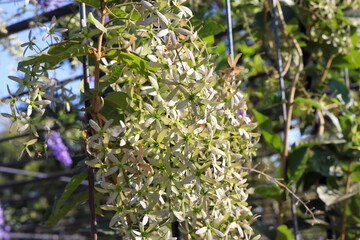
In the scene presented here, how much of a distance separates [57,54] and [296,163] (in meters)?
0.83

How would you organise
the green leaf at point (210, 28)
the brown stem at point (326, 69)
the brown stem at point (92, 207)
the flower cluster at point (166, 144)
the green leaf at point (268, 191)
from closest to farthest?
the flower cluster at point (166, 144), the brown stem at point (92, 207), the green leaf at point (210, 28), the green leaf at point (268, 191), the brown stem at point (326, 69)

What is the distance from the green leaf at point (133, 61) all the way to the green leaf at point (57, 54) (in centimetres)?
5

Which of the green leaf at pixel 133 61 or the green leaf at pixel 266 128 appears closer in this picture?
the green leaf at pixel 133 61

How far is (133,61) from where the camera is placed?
78 centimetres

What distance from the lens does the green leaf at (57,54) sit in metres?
0.70

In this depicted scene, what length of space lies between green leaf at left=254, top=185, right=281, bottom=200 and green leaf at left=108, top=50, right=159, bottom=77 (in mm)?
626

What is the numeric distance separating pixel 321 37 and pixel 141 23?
109 cm

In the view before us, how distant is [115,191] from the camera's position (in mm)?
709

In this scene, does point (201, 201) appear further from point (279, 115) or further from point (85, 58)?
point (279, 115)

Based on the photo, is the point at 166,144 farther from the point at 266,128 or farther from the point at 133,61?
the point at 266,128

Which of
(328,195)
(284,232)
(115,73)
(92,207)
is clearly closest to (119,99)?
(115,73)

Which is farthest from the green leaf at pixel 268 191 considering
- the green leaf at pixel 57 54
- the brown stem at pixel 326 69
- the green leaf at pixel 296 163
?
the green leaf at pixel 57 54

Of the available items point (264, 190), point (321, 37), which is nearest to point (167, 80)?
point (264, 190)

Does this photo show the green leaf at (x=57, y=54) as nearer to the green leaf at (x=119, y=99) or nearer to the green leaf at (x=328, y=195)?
the green leaf at (x=119, y=99)
